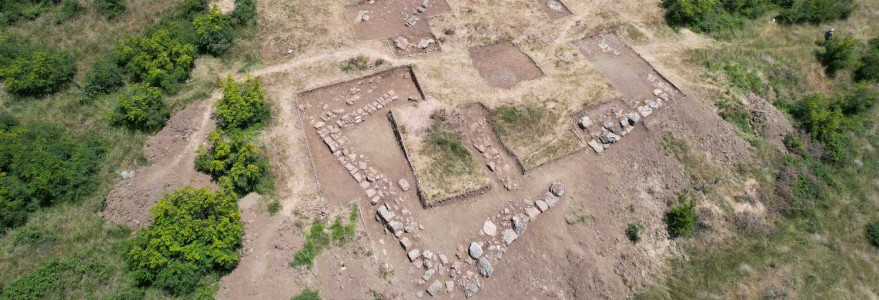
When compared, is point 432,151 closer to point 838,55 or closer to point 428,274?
point 428,274

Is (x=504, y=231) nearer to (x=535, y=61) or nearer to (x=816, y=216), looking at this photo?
(x=535, y=61)

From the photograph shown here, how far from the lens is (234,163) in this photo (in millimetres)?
19406

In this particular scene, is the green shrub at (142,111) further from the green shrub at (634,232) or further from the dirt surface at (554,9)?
the dirt surface at (554,9)

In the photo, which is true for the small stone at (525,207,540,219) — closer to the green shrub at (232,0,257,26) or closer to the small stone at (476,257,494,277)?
the small stone at (476,257,494,277)

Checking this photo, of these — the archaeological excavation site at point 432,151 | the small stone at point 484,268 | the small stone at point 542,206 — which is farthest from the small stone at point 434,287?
the small stone at point 542,206

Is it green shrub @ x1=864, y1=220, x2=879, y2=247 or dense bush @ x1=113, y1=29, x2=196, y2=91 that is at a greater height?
dense bush @ x1=113, y1=29, x2=196, y2=91

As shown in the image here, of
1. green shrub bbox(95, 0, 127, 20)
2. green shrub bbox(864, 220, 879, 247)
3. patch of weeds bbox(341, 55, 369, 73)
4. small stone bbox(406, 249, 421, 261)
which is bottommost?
green shrub bbox(864, 220, 879, 247)

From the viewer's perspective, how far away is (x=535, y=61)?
25.7 meters

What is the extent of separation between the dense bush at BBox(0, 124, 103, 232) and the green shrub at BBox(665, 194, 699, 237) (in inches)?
1020

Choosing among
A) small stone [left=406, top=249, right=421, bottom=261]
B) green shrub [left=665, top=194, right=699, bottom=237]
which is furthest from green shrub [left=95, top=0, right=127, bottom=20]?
green shrub [left=665, top=194, right=699, bottom=237]

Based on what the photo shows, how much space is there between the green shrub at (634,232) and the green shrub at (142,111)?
22.9m

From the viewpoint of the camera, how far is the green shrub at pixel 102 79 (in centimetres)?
2291

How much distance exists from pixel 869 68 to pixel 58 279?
4285cm

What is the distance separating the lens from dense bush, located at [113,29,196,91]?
23125mm
